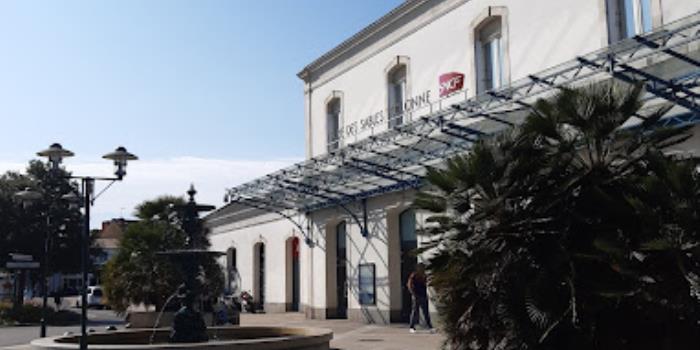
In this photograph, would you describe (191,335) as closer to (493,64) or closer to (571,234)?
(571,234)

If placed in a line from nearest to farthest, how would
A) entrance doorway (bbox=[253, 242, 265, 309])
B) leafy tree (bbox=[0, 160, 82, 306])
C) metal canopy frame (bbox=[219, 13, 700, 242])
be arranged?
metal canopy frame (bbox=[219, 13, 700, 242]), entrance doorway (bbox=[253, 242, 265, 309]), leafy tree (bbox=[0, 160, 82, 306])

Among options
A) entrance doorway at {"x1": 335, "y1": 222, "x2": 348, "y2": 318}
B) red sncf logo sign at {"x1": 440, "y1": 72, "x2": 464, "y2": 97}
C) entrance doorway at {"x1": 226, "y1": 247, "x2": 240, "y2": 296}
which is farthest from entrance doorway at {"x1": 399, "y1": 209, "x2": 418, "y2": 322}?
entrance doorway at {"x1": 226, "y1": 247, "x2": 240, "y2": 296}

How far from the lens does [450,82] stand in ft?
73.1

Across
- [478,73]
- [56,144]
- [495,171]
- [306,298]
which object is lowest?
[306,298]

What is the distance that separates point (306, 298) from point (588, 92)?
2030 centimetres

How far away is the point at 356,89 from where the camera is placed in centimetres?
2755

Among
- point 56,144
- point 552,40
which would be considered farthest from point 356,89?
point 56,144

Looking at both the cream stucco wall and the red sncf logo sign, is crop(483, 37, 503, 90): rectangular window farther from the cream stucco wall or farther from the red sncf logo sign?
the red sncf logo sign

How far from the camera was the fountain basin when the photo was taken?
12.0 metres

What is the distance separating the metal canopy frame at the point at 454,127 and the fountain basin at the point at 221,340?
16.8ft

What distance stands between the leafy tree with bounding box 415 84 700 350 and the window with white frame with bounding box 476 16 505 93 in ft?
31.9

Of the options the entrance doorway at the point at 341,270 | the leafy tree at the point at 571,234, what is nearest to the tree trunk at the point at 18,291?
the entrance doorway at the point at 341,270

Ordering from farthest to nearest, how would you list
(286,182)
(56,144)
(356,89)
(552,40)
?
(356,89), (286,182), (552,40), (56,144)

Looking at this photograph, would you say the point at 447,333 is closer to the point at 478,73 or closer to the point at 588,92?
the point at 588,92
